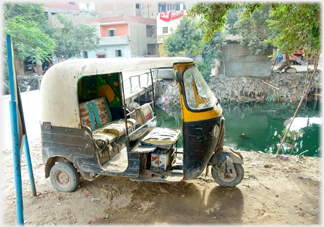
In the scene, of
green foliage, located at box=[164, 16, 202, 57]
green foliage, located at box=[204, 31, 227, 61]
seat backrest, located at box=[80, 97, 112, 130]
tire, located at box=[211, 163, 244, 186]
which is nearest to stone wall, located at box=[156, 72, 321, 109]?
green foliage, located at box=[204, 31, 227, 61]

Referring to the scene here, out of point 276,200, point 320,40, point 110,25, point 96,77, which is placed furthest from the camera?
point 110,25

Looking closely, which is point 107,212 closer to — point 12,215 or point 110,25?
point 12,215

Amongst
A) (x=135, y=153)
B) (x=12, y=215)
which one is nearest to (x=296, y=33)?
(x=135, y=153)

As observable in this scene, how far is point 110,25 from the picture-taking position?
31.8 metres

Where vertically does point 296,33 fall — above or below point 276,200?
above

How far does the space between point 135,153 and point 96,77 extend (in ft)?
8.62

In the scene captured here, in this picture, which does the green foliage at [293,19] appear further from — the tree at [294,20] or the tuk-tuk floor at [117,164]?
the tuk-tuk floor at [117,164]

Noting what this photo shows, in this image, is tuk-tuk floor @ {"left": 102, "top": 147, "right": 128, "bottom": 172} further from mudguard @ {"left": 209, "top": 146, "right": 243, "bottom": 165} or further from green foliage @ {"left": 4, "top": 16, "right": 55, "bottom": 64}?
green foliage @ {"left": 4, "top": 16, "right": 55, "bottom": 64}

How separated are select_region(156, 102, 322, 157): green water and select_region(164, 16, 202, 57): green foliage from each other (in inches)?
207

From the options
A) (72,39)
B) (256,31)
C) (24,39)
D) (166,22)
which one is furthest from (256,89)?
(72,39)

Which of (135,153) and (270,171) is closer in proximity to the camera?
(135,153)

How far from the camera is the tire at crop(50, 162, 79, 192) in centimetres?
424

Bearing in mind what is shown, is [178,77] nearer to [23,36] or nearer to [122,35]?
[23,36]

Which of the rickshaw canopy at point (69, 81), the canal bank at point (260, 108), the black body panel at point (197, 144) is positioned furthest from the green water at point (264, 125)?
the rickshaw canopy at point (69, 81)
